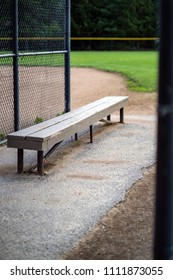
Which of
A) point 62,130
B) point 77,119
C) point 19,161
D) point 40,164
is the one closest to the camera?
point 40,164

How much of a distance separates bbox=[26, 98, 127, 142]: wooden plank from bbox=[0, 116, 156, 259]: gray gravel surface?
42 centimetres

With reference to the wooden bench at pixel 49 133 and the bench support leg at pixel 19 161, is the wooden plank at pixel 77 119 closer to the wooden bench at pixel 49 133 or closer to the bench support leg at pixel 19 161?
the wooden bench at pixel 49 133

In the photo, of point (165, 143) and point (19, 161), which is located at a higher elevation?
point (165, 143)

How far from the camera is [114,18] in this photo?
155ft

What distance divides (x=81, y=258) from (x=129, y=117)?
7242 millimetres

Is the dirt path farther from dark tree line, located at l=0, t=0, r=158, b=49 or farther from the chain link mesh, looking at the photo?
dark tree line, located at l=0, t=0, r=158, b=49

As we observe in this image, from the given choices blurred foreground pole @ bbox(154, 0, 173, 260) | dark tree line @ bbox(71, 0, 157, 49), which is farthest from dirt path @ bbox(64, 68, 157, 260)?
dark tree line @ bbox(71, 0, 157, 49)

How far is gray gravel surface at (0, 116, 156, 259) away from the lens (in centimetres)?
459

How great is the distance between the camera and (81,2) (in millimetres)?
45844

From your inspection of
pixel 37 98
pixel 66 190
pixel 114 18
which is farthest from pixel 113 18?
pixel 66 190

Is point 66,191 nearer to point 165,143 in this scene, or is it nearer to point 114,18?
point 165,143

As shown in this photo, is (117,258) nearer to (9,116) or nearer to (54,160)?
(54,160)

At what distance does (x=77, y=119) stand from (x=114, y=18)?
134 feet

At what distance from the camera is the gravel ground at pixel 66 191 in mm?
4582
